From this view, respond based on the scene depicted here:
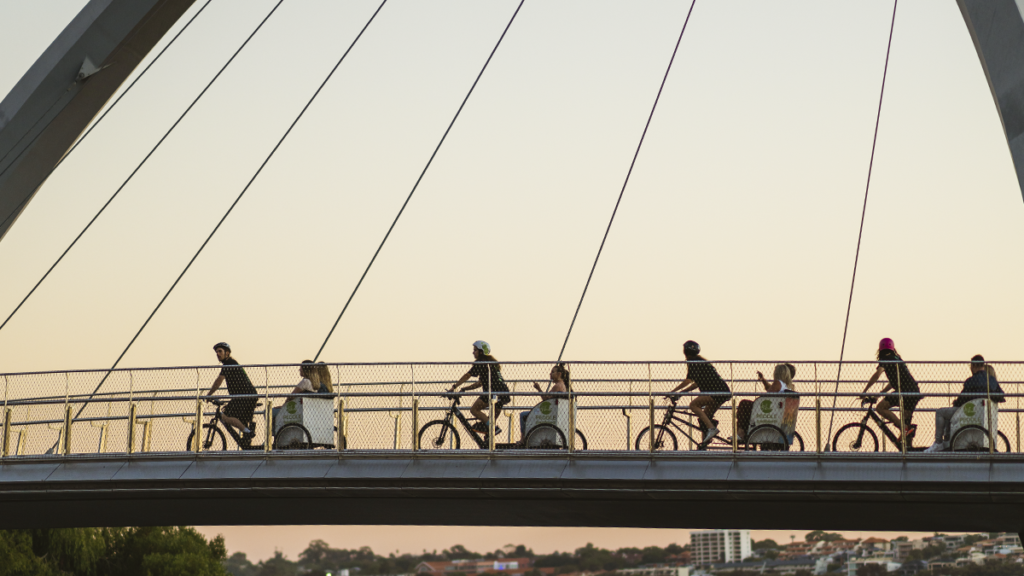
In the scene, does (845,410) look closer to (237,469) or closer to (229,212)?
(237,469)

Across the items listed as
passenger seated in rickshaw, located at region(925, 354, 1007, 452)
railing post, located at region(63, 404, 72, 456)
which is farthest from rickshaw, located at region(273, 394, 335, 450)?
passenger seated in rickshaw, located at region(925, 354, 1007, 452)

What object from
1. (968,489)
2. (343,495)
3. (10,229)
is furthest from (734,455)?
(10,229)

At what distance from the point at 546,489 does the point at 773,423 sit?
2940 millimetres

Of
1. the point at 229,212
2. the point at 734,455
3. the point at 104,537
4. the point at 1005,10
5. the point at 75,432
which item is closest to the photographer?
the point at 1005,10

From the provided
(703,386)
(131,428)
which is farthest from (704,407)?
(131,428)

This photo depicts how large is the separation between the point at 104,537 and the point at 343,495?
33877 mm

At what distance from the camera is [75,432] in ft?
54.4

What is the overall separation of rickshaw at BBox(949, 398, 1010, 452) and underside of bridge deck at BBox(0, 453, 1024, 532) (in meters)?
0.34

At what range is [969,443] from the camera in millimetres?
14289

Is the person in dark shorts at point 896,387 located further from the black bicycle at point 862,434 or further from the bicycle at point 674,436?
the bicycle at point 674,436

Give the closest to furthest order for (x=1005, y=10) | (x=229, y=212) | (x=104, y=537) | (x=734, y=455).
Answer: (x=1005, y=10) < (x=734, y=455) < (x=229, y=212) < (x=104, y=537)

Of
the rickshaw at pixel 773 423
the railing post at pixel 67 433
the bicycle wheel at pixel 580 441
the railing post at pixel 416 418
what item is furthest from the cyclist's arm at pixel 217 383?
the rickshaw at pixel 773 423

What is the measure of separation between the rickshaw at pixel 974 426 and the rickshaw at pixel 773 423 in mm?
Result: 1834

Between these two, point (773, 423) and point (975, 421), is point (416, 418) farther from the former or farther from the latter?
point (975, 421)
